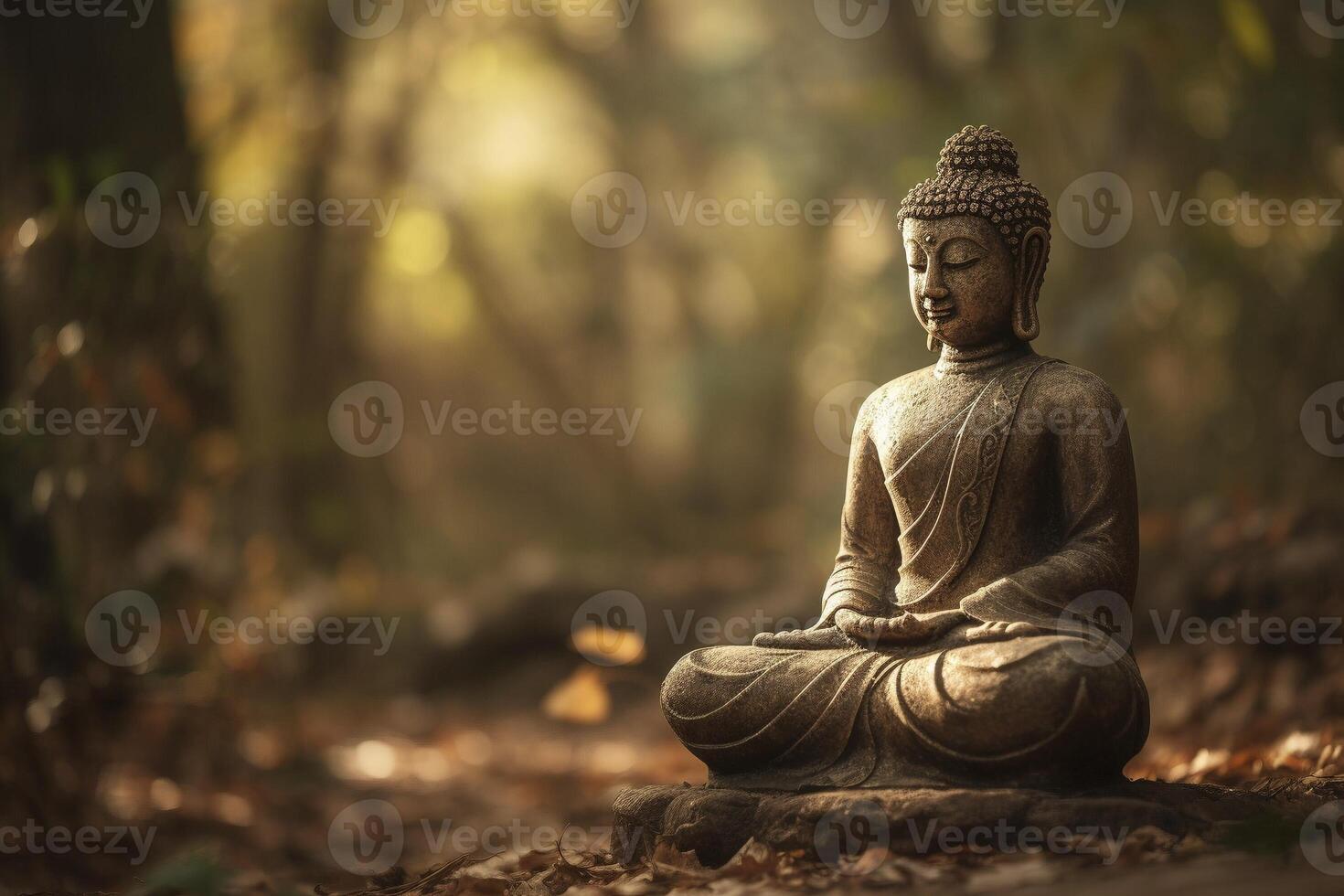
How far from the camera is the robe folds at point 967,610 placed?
4.76 meters

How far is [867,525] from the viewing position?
231 inches

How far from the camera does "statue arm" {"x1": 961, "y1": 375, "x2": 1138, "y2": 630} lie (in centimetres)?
514

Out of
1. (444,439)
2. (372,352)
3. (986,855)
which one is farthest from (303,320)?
(986,855)

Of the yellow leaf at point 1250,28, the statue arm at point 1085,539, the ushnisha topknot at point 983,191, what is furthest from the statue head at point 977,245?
the yellow leaf at point 1250,28

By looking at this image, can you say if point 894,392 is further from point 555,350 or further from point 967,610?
point 555,350

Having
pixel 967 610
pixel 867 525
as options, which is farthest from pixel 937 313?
pixel 967 610

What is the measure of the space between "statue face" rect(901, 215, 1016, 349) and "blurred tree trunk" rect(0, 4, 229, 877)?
4.66 metres

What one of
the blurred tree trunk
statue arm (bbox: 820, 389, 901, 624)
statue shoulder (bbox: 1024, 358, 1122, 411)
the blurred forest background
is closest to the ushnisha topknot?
statue shoulder (bbox: 1024, 358, 1122, 411)

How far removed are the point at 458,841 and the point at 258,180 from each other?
11597 mm

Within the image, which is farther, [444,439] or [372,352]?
[444,439]

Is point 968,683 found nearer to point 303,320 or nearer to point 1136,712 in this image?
point 1136,712

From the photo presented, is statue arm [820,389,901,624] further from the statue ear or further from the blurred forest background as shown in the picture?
the blurred forest background

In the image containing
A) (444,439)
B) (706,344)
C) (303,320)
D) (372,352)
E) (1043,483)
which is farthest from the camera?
(444,439)

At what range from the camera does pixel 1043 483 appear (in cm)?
548
